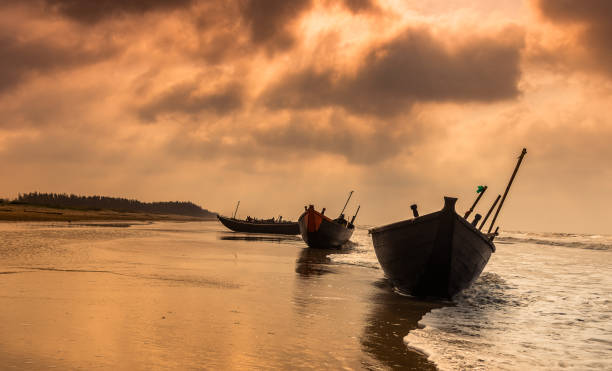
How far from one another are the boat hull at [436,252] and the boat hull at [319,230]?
63.8 feet

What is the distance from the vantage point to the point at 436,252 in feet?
40.4

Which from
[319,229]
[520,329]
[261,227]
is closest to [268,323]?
[520,329]

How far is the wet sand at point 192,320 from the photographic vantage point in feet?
18.0

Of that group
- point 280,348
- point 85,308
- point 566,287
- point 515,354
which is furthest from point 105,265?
point 566,287

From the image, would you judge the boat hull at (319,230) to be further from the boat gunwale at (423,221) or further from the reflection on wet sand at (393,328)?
the reflection on wet sand at (393,328)

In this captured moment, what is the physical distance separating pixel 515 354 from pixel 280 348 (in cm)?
346

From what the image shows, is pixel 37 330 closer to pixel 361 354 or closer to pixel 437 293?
pixel 361 354

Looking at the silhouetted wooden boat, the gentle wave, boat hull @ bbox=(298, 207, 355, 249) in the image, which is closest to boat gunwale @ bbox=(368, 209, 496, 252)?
boat hull @ bbox=(298, 207, 355, 249)

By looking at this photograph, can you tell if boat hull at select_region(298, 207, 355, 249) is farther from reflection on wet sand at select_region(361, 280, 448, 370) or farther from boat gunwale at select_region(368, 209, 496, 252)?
reflection on wet sand at select_region(361, 280, 448, 370)

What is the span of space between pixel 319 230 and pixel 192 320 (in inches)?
1011

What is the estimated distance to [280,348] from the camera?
6230 millimetres

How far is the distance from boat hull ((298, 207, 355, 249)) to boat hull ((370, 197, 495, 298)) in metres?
19.4

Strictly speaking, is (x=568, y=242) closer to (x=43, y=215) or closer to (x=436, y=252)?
(x=436, y=252)

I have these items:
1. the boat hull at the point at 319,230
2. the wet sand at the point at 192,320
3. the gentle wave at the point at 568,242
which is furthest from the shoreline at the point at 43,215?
the gentle wave at the point at 568,242
